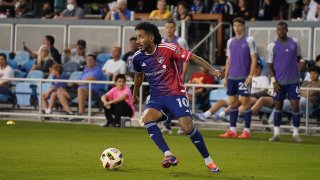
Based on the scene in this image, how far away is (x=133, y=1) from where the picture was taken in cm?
3167

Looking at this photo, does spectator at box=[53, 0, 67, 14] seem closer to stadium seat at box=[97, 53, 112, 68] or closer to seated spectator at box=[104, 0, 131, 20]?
seated spectator at box=[104, 0, 131, 20]

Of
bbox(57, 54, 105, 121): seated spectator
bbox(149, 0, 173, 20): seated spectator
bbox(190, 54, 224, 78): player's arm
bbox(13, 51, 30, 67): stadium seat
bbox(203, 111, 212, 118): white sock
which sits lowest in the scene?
bbox(203, 111, 212, 118): white sock

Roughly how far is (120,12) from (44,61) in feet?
8.82

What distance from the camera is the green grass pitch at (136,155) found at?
12.8 meters

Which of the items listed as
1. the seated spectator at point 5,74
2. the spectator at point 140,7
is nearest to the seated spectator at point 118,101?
the seated spectator at point 5,74

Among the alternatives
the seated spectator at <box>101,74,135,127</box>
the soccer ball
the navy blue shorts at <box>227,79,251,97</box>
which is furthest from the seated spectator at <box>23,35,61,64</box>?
the soccer ball

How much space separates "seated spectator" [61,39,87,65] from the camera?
2688 cm

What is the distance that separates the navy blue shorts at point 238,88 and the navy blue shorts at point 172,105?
6832mm

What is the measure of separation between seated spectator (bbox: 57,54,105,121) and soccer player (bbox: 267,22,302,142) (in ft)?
19.1

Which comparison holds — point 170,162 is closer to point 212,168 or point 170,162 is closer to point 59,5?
point 212,168

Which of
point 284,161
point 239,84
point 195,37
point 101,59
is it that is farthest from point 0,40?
point 284,161

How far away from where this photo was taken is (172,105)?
13.4 metres

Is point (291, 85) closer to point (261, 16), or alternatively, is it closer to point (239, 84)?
point (239, 84)

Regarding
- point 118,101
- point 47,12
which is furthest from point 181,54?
point 47,12
